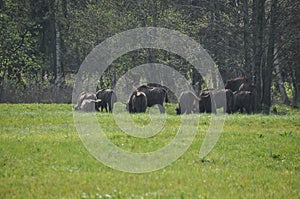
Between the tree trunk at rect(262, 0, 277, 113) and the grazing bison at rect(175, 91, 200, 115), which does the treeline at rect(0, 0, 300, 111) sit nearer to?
the tree trunk at rect(262, 0, 277, 113)

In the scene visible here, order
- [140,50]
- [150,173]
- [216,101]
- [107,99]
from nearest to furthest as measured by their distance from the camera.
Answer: [150,173]
[216,101]
[107,99]
[140,50]

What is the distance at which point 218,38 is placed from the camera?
129ft

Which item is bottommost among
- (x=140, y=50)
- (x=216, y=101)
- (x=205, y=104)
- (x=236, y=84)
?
(x=205, y=104)

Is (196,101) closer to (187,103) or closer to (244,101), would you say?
(187,103)

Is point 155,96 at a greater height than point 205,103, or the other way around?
point 155,96

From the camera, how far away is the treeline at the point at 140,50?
3672 centimetres

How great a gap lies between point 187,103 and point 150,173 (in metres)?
18.7

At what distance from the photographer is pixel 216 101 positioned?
103 ft

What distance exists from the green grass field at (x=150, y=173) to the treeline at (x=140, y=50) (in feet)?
54.1

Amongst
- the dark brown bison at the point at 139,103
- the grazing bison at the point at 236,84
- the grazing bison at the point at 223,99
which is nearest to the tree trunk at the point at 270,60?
the grazing bison at the point at 236,84

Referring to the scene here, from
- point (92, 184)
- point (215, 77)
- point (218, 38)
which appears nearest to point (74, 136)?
point (92, 184)

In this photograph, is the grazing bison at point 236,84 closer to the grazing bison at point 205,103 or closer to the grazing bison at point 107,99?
the grazing bison at point 205,103

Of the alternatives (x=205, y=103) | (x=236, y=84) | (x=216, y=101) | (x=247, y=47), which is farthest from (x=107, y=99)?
(x=247, y=47)

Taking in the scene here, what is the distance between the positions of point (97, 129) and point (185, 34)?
984 inches
